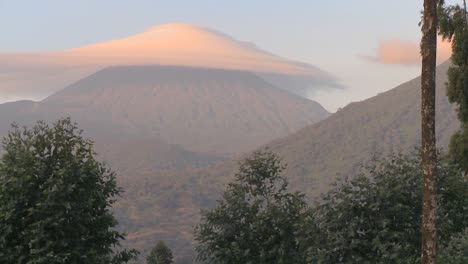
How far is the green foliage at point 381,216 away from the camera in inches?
1184

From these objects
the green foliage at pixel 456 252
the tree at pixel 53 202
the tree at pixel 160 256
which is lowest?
the tree at pixel 160 256

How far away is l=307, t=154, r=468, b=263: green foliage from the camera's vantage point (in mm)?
30078

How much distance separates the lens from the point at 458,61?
40.3 metres

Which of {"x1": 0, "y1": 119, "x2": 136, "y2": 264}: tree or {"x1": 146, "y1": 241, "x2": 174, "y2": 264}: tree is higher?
{"x1": 0, "y1": 119, "x2": 136, "y2": 264}: tree

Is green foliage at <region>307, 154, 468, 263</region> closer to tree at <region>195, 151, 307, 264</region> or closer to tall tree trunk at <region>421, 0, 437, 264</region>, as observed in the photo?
tree at <region>195, 151, 307, 264</region>

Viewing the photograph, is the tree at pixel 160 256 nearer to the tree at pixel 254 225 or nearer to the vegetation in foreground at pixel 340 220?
the tree at pixel 254 225

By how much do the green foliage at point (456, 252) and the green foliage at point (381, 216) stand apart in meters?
1.70

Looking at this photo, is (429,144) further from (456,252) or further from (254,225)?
(254,225)

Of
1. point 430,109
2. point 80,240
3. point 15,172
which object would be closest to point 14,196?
point 15,172

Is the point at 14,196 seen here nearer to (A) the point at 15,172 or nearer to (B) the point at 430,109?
(A) the point at 15,172

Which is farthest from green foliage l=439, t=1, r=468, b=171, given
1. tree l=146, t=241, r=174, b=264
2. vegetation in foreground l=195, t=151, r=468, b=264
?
tree l=146, t=241, r=174, b=264

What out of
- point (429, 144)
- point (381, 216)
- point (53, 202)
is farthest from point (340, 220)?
point (53, 202)

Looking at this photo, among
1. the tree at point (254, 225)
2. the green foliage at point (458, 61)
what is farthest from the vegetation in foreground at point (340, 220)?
the green foliage at point (458, 61)

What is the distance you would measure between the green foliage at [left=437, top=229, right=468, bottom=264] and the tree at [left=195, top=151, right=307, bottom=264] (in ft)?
25.6
